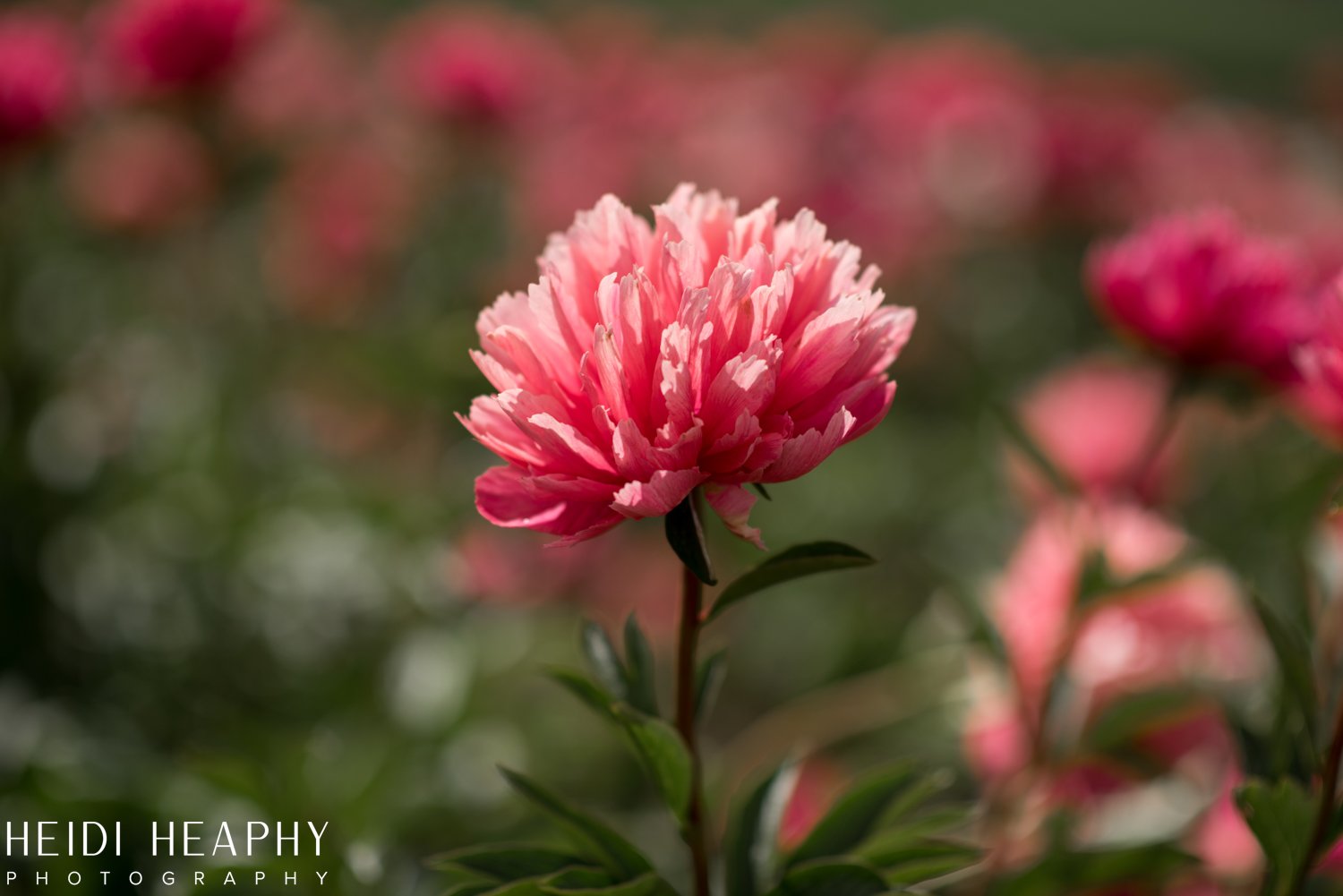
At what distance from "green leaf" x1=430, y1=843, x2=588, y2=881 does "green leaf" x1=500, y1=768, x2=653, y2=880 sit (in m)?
0.01

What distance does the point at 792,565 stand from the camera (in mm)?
422

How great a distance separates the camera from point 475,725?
0.94 m

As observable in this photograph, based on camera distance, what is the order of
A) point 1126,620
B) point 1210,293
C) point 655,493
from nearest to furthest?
point 655,493 → point 1210,293 → point 1126,620

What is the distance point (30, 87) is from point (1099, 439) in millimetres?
1228

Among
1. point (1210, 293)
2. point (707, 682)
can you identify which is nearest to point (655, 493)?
point (707, 682)

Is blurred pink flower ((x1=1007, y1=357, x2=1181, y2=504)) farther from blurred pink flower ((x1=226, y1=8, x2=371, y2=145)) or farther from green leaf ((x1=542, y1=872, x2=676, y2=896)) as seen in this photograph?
blurred pink flower ((x1=226, y1=8, x2=371, y2=145))

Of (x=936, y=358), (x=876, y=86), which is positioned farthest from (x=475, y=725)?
(x=876, y=86)

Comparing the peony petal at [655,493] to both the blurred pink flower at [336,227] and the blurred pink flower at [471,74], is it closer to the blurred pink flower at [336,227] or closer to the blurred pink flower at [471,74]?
the blurred pink flower at [471,74]

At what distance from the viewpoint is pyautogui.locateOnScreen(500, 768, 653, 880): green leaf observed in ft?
1.56

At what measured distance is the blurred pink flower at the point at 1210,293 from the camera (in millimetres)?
654

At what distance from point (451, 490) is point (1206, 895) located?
910 millimetres

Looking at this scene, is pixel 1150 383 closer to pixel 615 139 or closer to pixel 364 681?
pixel 364 681

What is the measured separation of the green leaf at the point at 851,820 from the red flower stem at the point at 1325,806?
19 centimetres

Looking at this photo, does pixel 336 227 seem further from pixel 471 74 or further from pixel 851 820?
pixel 851 820
